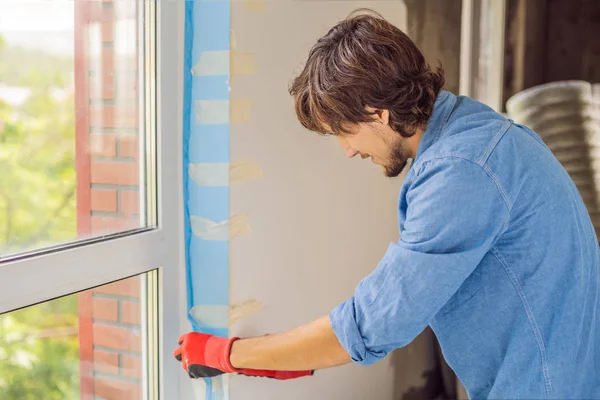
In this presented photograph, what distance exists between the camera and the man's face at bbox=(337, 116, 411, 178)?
3.76ft

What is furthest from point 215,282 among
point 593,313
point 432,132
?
point 593,313

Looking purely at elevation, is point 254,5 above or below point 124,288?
above

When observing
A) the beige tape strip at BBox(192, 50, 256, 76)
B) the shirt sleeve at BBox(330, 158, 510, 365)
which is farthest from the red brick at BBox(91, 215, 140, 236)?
the shirt sleeve at BBox(330, 158, 510, 365)

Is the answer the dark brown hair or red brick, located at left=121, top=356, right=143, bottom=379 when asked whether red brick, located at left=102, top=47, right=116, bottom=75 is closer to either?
the dark brown hair

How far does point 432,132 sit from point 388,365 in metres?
1.17

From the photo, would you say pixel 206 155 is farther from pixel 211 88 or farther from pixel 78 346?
pixel 78 346

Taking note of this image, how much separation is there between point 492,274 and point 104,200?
0.78 m

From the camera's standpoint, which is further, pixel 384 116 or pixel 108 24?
pixel 108 24

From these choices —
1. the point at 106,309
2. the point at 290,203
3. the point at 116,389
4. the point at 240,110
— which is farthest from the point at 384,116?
the point at 116,389

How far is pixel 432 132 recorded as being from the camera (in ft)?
3.71

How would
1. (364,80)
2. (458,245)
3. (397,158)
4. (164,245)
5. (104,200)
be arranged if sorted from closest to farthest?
(458,245) < (364,80) < (397,158) < (104,200) < (164,245)

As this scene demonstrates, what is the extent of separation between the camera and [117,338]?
1366 millimetres

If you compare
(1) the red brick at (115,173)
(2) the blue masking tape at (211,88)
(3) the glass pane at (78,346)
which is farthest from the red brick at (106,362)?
(2) the blue masking tape at (211,88)

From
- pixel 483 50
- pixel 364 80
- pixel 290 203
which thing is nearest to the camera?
pixel 364 80
